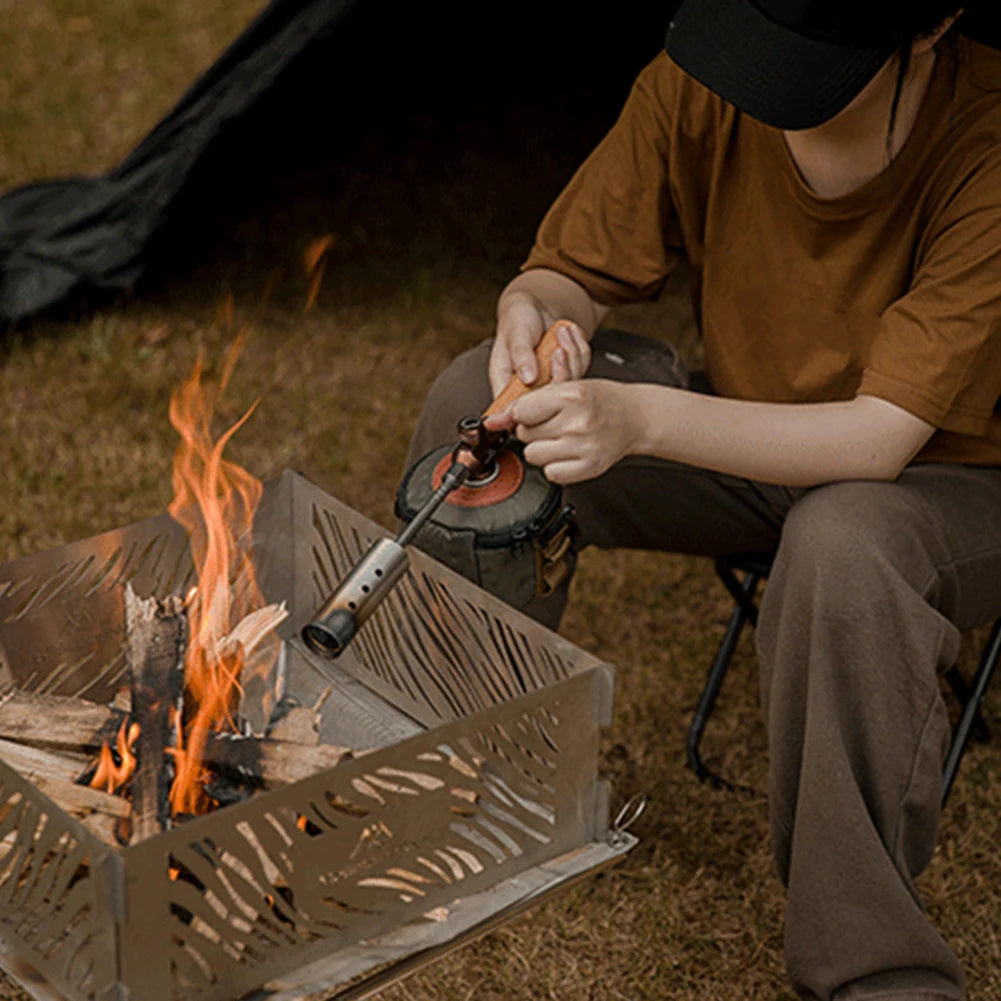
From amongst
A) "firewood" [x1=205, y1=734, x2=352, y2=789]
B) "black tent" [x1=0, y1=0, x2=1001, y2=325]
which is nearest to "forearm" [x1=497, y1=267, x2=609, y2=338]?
"firewood" [x1=205, y1=734, x2=352, y2=789]

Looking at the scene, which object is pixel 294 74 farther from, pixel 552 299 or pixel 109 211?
pixel 552 299

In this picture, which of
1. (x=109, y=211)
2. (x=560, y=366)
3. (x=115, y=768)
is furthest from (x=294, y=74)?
(x=115, y=768)

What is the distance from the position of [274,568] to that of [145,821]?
1.50 ft

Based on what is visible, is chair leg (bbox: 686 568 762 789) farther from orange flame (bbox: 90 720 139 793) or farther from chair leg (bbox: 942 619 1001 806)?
orange flame (bbox: 90 720 139 793)

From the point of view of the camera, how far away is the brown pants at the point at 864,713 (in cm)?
171

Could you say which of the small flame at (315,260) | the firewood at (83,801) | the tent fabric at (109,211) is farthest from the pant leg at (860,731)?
the small flame at (315,260)

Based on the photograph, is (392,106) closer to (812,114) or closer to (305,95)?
(305,95)

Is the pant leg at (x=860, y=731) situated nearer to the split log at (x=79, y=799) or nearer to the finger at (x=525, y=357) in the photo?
the finger at (x=525, y=357)

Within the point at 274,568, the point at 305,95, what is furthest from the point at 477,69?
the point at 274,568

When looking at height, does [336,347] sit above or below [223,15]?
below

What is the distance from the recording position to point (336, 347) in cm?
361

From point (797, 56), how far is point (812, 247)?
1.12 ft

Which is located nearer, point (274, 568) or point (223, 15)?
point (274, 568)

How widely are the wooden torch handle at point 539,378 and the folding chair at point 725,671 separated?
0.47 meters
